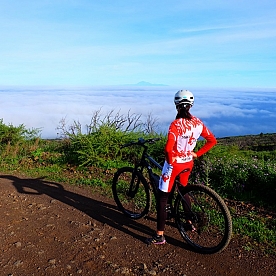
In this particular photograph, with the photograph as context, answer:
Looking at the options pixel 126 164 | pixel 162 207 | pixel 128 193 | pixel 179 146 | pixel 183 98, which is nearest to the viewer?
pixel 183 98

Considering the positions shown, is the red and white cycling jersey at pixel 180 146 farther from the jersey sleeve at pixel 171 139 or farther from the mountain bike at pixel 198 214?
the mountain bike at pixel 198 214

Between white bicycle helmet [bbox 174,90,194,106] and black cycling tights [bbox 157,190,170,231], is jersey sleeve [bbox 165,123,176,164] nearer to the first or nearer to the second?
white bicycle helmet [bbox 174,90,194,106]

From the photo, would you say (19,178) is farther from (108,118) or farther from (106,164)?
(108,118)

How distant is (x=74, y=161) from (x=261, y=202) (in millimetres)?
5989

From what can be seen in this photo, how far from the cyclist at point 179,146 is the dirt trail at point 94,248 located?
0.43 metres

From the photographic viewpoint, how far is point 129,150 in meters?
10.6

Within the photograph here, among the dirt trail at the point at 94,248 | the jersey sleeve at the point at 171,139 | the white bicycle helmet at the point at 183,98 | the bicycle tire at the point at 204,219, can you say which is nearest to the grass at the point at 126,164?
the bicycle tire at the point at 204,219

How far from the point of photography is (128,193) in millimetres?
6105

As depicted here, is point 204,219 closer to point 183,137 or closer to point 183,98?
point 183,137

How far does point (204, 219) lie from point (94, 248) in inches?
65.1

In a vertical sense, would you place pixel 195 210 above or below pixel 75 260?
above

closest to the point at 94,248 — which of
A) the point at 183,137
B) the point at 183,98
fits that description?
the point at 183,137

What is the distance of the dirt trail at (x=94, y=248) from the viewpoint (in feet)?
13.7

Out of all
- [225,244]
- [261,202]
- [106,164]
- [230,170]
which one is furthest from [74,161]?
[225,244]
